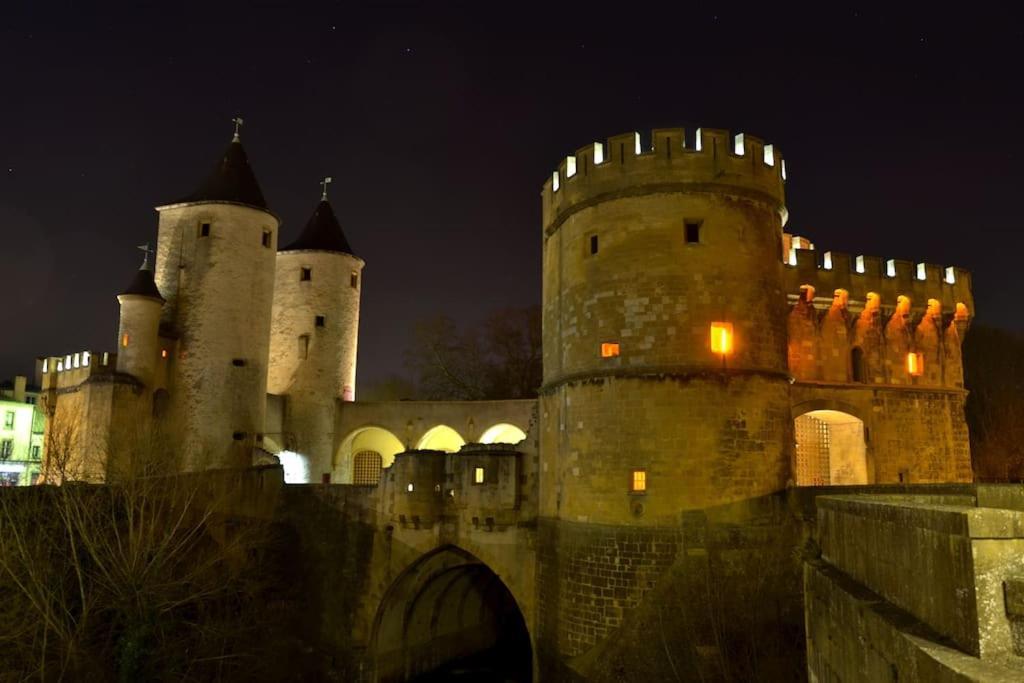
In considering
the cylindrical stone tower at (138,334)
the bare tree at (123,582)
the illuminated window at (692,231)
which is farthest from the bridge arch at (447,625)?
the cylindrical stone tower at (138,334)

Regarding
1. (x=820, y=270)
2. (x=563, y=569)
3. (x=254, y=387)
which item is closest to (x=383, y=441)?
(x=254, y=387)

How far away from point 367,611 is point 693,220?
1439 cm

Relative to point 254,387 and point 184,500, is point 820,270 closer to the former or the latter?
point 184,500

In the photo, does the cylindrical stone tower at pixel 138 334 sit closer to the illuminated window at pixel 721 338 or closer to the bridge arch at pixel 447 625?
the bridge arch at pixel 447 625

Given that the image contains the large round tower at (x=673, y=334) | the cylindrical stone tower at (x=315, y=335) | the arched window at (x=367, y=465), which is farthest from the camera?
the arched window at (x=367, y=465)

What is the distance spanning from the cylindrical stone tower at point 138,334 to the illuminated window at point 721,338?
20.7m

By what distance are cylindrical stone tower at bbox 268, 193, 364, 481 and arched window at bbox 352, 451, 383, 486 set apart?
1.88 m

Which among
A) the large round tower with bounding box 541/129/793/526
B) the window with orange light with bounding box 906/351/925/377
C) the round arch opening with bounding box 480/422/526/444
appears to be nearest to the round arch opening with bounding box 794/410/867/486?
the window with orange light with bounding box 906/351/925/377

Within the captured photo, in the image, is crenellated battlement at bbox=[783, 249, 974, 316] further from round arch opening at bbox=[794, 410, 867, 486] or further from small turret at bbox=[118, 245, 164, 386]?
small turret at bbox=[118, 245, 164, 386]

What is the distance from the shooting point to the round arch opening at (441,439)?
33500 millimetres

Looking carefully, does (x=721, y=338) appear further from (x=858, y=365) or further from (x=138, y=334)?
(x=138, y=334)

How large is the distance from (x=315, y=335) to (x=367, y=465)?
6.27 m

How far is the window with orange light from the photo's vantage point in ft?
71.8

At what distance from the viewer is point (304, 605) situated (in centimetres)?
2380
